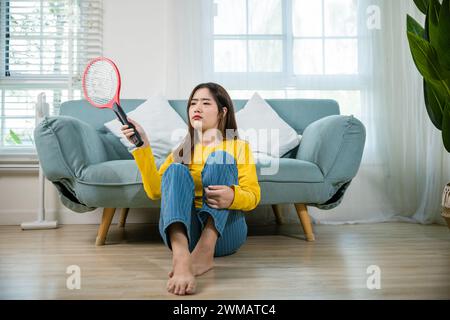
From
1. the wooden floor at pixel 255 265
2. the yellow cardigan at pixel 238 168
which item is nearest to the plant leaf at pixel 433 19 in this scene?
the wooden floor at pixel 255 265

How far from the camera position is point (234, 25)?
9.72 ft

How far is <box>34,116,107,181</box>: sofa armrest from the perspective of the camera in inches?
75.8

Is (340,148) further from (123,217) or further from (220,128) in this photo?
(123,217)

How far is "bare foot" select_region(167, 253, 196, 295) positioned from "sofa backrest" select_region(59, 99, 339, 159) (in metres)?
1.34

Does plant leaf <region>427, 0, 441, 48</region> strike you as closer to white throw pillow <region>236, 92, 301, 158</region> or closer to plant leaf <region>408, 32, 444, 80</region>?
plant leaf <region>408, 32, 444, 80</region>

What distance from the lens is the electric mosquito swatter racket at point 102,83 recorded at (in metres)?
1.46

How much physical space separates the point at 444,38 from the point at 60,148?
68.9 inches

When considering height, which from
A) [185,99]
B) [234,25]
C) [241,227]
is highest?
[234,25]

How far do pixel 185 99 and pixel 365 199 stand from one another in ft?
4.46

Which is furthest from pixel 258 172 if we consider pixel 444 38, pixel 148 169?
pixel 444 38

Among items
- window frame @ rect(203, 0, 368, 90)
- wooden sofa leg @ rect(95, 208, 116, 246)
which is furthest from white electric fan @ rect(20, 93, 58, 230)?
window frame @ rect(203, 0, 368, 90)

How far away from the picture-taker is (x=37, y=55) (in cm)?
301
